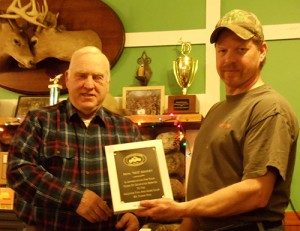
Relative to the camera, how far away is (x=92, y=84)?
183cm

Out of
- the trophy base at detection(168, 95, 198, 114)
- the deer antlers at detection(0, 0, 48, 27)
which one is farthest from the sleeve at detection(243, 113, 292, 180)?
the deer antlers at detection(0, 0, 48, 27)

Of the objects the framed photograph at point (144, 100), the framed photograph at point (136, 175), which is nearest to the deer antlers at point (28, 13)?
the framed photograph at point (144, 100)

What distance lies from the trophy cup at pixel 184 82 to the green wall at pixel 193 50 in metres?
0.14

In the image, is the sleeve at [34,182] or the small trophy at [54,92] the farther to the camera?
the small trophy at [54,92]

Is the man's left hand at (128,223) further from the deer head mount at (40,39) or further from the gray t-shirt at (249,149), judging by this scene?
the deer head mount at (40,39)

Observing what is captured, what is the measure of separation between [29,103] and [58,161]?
178cm

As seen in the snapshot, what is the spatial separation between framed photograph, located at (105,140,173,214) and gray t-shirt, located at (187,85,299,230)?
5.2 inches

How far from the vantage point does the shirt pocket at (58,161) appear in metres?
1.71

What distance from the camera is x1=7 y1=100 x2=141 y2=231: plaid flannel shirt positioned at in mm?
1644

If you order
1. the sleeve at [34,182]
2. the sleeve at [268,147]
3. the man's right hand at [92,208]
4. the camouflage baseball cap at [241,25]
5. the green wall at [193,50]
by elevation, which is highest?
the green wall at [193,50]

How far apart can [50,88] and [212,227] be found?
2.06m

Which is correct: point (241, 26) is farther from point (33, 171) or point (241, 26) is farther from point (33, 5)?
point (33, 5)

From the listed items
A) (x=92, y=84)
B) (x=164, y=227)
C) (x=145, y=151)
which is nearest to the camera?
(x=145, y=151)

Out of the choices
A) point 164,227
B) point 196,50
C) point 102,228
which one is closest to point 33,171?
→ point 102,228
